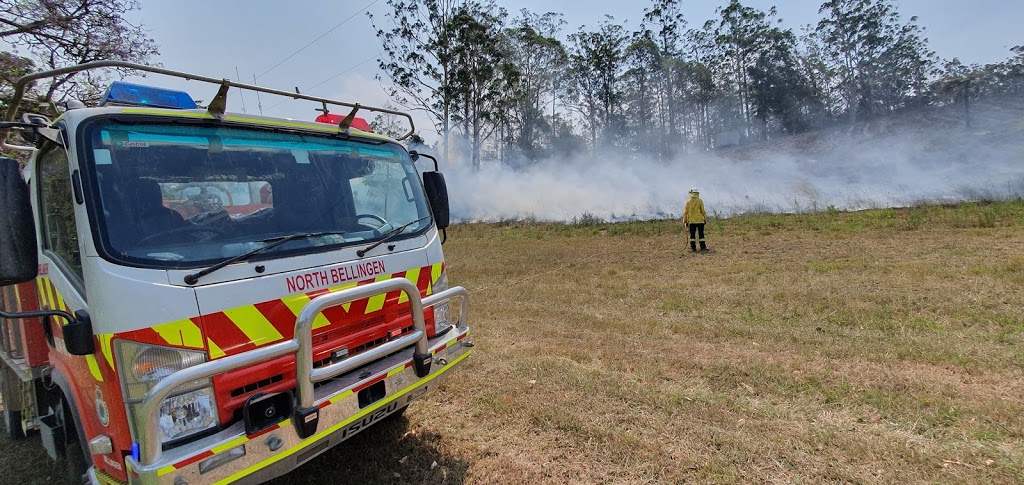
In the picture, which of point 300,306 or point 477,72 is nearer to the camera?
point 300,306

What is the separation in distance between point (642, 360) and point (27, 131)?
15.2 feet

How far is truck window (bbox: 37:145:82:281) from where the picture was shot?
2158 millimetres

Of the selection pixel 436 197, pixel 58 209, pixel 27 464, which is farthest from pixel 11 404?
pixel 436 197

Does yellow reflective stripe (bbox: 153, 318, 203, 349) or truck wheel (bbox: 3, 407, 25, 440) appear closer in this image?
yellow reflective stripe (bbox: 153, 318, 203, 349)

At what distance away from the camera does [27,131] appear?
2.38 metres

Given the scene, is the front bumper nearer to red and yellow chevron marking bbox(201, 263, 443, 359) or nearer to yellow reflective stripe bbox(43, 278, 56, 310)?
red and yellow chevron marking bbox(201, 263, 443, 359)

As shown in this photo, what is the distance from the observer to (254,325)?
7.09ft

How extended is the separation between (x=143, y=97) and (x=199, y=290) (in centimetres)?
118

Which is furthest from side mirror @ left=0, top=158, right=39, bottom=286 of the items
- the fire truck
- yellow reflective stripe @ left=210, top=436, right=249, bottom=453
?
yellow reflective stripe @ left=210, top=436, right=249, bottom=453

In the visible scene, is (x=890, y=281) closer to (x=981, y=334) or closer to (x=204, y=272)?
(x=981, y=334)

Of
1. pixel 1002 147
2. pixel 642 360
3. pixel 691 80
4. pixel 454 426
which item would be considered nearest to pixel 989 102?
pixel 1002 147

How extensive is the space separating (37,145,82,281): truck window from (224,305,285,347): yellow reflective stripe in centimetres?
68

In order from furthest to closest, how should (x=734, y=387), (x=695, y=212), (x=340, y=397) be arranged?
1. (x=695, y=212)
2. (x=734, y=387)
3. (x=340, y=397)

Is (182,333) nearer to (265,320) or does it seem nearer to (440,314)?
(265,320)
